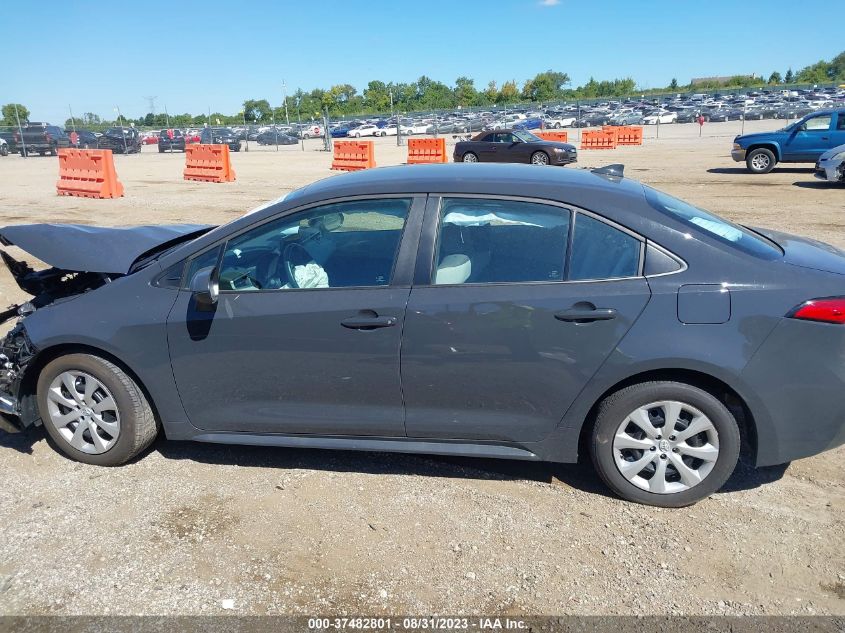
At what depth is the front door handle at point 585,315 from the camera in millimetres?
3184

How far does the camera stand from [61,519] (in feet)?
11.3

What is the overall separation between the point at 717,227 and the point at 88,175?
56.5 ft

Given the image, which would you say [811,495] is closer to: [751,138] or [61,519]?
[61,519]

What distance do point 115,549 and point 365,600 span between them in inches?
50.4

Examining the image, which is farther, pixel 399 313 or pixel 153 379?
pixel 153 379

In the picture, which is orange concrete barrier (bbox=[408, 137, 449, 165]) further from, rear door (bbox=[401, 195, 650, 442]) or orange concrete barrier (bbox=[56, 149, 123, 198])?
rear door (bbox=[401, 195, 650, 442])

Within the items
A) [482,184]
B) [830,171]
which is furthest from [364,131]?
[482,184]

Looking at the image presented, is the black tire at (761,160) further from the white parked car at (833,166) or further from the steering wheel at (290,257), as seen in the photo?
the steering wheel at (290,257)

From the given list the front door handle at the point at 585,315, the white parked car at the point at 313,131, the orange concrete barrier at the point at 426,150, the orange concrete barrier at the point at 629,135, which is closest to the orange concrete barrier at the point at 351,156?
the orange concrete barrier at the point at 426,150

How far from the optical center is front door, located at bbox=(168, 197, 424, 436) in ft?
11.2

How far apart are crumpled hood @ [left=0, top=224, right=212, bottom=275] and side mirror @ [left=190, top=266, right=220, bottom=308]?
2.47ft

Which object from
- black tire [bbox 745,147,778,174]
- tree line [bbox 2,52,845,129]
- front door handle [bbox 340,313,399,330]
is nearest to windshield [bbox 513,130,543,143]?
black tire [bbox 745,147,778,174]

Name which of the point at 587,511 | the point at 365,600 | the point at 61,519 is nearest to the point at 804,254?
the point at 587,511

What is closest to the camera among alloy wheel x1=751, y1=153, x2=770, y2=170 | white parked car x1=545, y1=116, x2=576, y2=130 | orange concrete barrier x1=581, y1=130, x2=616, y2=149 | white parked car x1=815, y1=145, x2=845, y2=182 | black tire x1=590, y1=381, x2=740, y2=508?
black tire x1=590, y1=381, x2=740, y2=508
